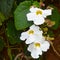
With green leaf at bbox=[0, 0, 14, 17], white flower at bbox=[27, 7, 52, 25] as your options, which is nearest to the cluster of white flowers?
white flower at bbox=[27, 7, 52, 25]

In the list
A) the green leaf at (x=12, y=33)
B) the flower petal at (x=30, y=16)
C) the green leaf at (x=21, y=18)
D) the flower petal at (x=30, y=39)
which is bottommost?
the green leaf at (x=12, y=33)

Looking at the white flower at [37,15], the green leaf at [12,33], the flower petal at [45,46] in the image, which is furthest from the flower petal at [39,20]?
the green leaf at [12,33]

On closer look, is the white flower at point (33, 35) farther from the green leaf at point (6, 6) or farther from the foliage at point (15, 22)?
the green leaf at point (6, 6)

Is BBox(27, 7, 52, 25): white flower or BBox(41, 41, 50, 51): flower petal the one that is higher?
BBox(27, 7, 52, 25): white flower

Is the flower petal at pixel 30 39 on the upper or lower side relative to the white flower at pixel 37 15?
lower

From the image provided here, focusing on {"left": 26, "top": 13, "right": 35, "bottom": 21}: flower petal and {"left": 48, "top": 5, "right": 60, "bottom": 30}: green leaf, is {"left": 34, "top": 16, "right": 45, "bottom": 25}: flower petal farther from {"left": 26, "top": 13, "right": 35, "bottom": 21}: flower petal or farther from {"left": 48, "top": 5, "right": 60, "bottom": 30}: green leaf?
{"left": 48, "top": 5, "right": 60, "bottom": 30}: green leaf

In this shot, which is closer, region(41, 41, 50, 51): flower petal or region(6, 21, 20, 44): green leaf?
region(41, 41, 50, 51): flower petal
